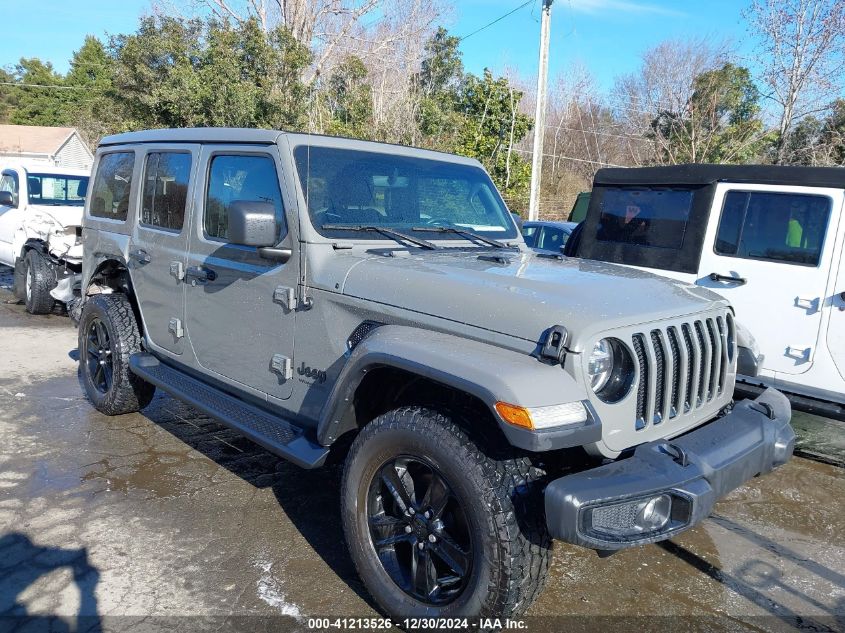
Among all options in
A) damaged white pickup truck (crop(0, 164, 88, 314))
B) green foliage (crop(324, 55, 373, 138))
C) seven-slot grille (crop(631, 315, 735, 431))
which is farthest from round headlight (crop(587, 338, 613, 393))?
green foliage (crop(324, 55, 373, 138))

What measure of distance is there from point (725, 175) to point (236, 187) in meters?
3.69

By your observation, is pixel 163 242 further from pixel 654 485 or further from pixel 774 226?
pixel 774 226

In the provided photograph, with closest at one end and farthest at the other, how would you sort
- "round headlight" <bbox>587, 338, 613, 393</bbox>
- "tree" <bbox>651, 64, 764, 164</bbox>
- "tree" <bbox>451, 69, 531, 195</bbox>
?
"round headlight" <bbox>587, 338, 613, 393</bbox> → "tree" <bbox>651, 64, 764, 164</bbox> → "tree" <bbox>451, 69, 531, 195</bbox>

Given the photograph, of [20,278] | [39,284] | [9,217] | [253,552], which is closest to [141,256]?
[253,552]

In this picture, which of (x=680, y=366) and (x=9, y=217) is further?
(x=9, y=217)

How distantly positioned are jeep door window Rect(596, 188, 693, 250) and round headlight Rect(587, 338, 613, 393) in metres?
3.19

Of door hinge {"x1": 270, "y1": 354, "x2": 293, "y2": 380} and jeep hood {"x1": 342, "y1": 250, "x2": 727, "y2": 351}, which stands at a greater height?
jeep hood {"x1": 342, "y1": 250, "x2": 727, "y2": 351}

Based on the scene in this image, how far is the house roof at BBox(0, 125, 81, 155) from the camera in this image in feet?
136

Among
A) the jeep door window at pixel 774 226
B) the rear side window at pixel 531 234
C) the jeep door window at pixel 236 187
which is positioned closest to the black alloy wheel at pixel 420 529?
the jeep door window at pixel 236 187

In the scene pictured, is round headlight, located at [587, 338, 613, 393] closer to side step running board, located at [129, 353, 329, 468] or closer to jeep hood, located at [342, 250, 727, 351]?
jeep hood, located at [342, 250, 727, 351]

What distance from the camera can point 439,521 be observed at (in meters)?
2.59

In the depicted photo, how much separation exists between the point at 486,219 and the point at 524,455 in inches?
75.6

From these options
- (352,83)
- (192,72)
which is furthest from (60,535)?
(352,83)

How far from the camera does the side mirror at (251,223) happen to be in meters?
3.06
